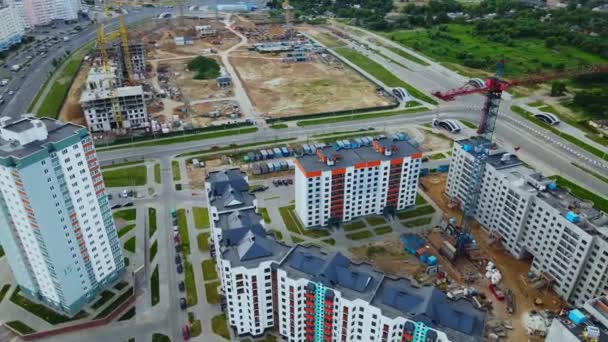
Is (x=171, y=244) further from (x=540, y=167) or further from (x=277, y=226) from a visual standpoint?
(x=540, y=167)

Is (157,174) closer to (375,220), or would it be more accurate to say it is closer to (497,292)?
(375,220)

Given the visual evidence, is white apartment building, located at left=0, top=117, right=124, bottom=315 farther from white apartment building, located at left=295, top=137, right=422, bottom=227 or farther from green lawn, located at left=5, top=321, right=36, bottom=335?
white apartment building, located at left=295, top=137, right=422, bottom=227

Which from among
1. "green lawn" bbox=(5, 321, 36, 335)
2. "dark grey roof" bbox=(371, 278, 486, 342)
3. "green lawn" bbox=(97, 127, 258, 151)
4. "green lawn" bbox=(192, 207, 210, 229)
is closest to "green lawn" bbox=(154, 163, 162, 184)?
"green lawn" bbox=(97, 127, 258, 151)

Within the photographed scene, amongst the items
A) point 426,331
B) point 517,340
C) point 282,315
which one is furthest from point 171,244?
point 517,340

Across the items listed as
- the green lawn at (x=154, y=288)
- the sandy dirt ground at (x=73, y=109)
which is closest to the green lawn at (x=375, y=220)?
the green lawn at (x=154, y=288)

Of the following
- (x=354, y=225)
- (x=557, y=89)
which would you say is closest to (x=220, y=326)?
(x=354, y=225)
